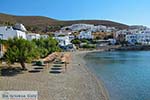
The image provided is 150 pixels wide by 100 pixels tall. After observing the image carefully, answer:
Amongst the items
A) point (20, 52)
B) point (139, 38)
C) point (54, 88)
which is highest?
point (20, 52)

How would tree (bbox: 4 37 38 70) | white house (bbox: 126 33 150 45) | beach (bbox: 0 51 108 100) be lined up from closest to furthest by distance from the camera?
beach (bbox: 0 51 108 100) → tree (bbox: 4 37 38 70) → white house (bbox: 126 33 150 45)

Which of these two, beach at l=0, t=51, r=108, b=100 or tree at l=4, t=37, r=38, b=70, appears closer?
beach at l=0, t=51, r=108, b=100

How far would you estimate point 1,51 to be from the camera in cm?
3956

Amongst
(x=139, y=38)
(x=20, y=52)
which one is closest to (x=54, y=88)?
(x=20, y=52)

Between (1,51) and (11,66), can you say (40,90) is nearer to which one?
(11,66)

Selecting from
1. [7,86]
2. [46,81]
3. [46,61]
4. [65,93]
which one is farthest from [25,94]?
[46,61]

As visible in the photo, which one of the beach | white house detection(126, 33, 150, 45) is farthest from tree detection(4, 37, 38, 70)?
white house detection(126, 33, 150, 45)

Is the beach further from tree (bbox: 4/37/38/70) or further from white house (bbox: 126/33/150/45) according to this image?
white house (bbox: 126/33/150/45)

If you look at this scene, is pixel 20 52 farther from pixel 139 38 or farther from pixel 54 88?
pixel 139 38

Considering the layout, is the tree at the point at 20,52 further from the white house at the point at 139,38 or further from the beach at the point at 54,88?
the white house at the point at 139,38

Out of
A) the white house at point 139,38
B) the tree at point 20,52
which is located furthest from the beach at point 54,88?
the white house at point 139,38

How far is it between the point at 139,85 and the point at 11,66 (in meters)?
14.6

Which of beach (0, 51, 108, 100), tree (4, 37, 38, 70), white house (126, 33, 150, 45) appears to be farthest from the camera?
white house (126, 33, 150, 45)

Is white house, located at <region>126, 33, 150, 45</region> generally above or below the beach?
above
